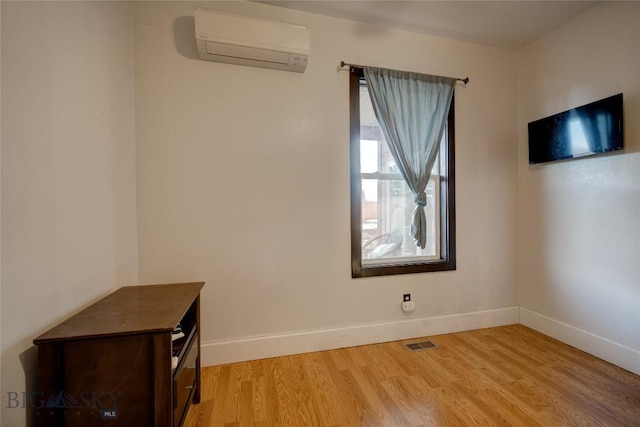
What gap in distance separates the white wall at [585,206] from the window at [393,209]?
80cm

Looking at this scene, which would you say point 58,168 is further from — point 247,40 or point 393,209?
point 393,209

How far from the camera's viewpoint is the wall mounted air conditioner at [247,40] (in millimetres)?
1665

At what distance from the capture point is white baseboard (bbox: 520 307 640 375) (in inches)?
69.2

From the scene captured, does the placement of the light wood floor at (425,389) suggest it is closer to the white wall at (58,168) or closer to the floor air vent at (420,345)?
the floor air vent at (420,345)

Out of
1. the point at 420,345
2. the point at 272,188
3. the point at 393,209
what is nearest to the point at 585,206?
the point at 393,209

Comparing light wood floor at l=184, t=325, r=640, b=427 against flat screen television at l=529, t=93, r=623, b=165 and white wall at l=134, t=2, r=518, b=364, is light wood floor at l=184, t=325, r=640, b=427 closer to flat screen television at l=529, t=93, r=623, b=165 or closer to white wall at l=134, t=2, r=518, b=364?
white wall at l=134, t=2, r=518, b=364

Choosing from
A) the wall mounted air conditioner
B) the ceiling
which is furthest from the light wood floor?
the ceiling

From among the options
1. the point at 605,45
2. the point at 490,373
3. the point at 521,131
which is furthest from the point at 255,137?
the point at 605,45

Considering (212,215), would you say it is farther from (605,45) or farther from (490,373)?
(605,45)

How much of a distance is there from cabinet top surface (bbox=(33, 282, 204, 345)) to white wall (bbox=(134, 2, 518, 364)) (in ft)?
1.43

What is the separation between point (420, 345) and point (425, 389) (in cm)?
56

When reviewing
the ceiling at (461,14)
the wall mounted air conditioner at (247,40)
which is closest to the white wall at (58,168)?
the wall mounted air conditioner at (247,40)

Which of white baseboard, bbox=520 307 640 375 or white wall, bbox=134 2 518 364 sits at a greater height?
white wall, bbox=134 2 518 364

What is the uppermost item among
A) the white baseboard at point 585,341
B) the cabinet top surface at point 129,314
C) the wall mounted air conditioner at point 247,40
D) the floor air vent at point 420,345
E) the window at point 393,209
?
the wall mounted air conditioner at point 247,40
